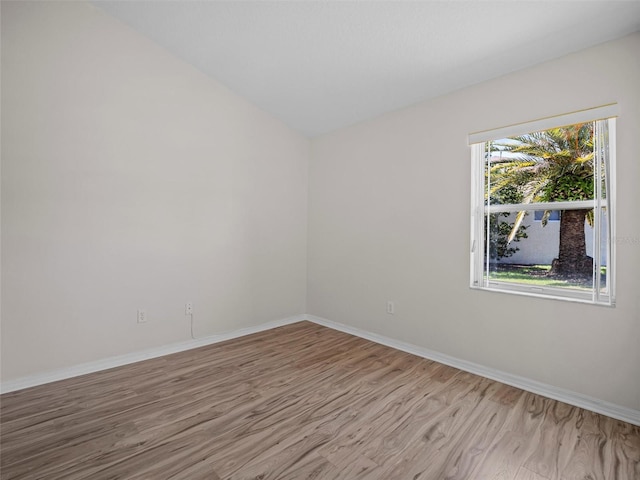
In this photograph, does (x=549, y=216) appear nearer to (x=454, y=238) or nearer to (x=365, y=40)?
(x=454, y=238)

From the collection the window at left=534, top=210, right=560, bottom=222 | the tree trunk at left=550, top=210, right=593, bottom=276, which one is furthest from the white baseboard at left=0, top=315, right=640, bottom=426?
the window at left=534, top=210, right=560, bottom=222

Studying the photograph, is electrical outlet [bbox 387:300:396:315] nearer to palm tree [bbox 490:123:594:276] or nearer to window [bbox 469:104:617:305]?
window [bbox 469:104:617:305]

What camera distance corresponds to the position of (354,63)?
2768 mm

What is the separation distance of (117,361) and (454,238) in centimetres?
324

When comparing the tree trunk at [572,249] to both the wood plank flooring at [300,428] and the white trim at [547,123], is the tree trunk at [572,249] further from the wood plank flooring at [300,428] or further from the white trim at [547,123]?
the wood plank flooring at [300,428]

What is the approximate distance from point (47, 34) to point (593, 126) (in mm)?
4198

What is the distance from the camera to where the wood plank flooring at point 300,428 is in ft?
5.21

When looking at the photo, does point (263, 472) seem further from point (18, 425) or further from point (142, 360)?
point (142, 360)

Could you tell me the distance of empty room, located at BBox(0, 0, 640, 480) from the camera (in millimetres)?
1855

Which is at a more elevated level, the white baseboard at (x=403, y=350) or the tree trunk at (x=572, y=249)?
the tree trunk at (x=572, y=249)

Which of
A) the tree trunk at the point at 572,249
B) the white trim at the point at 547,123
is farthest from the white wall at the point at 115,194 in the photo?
the tree trunk at the point at 572,249

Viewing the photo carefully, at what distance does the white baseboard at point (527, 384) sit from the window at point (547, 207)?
673 millimetres

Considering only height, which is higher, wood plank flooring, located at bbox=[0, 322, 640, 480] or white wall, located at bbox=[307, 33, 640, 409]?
white wall, located at bbox=[307, 33, 640, 409]

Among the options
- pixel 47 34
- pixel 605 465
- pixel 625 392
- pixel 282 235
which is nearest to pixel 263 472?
pixel 605 465
